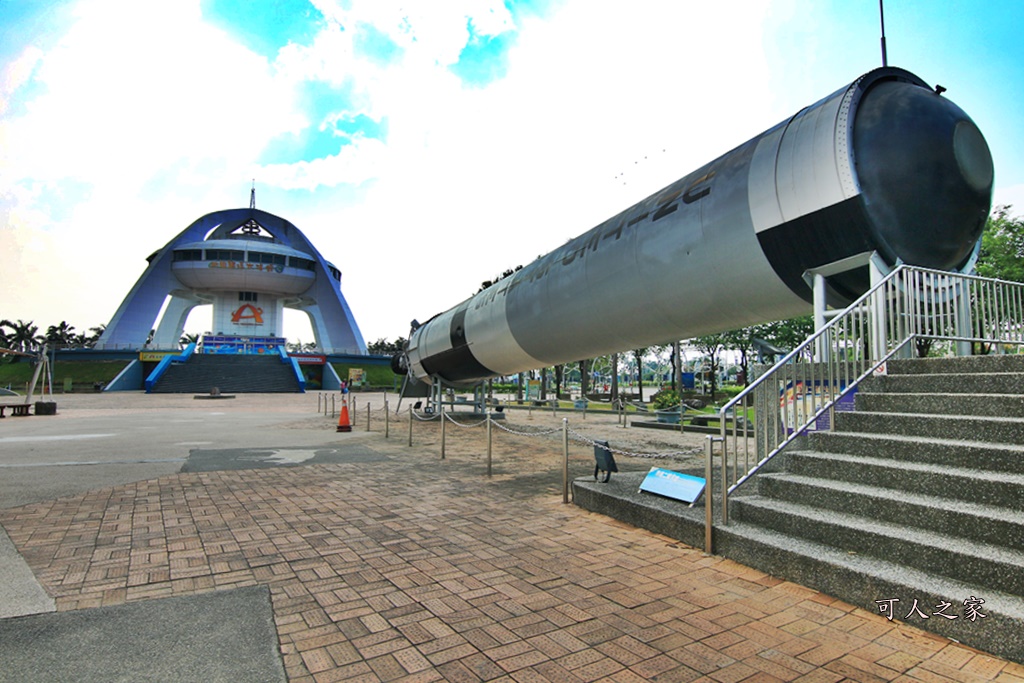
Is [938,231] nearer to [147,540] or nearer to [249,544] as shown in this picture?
[249,544]

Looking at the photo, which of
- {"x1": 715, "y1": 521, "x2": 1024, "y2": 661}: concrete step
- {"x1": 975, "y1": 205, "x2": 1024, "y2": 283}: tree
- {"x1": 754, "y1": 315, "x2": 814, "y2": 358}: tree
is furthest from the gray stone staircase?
{"x1": 754, "y1": 315, "x2": 814, "y2": 358}: tree

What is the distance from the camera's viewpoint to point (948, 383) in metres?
4.71

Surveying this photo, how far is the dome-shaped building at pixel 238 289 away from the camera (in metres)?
73.2

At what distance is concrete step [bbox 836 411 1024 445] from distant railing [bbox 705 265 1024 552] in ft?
0.71

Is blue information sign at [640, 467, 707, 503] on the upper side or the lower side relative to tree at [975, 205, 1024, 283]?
lower

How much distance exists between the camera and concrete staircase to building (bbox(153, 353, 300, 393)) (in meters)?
48.9

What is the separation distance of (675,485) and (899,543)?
7.48ft

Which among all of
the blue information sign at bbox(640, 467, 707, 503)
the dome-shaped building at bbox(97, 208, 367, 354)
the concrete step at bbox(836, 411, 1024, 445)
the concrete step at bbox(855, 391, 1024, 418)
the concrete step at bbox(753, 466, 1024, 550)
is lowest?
the blue information sign at bbox(640, 467, 707, 503)

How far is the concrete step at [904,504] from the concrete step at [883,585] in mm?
360

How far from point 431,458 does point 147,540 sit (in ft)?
18.3

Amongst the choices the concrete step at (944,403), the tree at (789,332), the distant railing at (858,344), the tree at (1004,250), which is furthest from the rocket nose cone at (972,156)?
the tree at (789,332)

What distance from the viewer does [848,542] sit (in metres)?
3.76

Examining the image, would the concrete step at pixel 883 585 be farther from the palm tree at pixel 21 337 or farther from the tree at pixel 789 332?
the palm tree at pixel 21 337

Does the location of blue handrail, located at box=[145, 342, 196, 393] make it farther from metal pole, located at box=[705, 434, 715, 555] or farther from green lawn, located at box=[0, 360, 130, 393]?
metal pole, located at box=[705, 434, 715, 555]
